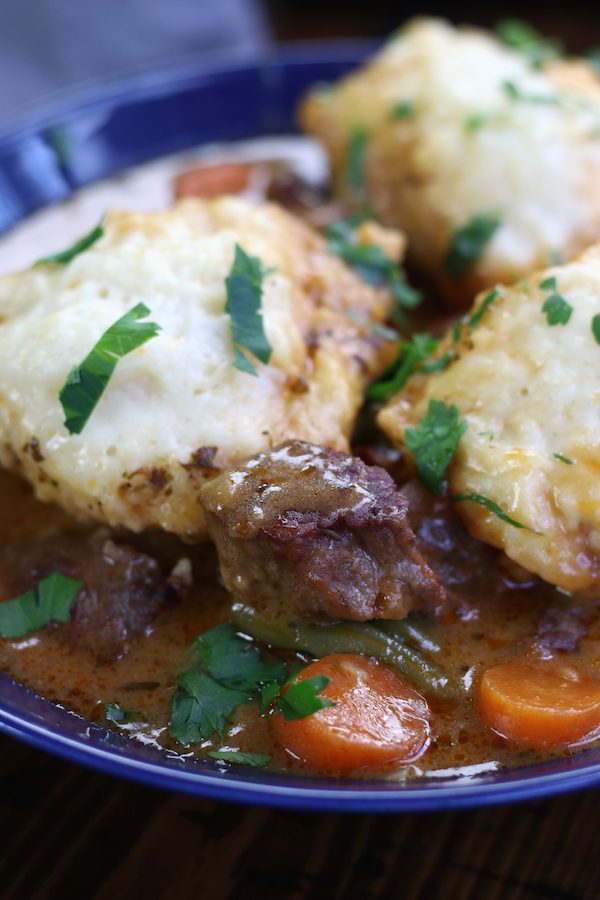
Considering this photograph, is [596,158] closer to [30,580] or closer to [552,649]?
[552,649]

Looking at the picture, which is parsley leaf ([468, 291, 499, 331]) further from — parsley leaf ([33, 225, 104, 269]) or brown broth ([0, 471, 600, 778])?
parsley leaf ([33, 225, 104, 269])

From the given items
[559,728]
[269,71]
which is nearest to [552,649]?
[559,728]

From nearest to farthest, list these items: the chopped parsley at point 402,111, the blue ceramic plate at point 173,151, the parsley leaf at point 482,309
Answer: the blue ceramic plate at point 173,151 → the parsley leaf at point 482,309 → the chopped parsley at point 402,111

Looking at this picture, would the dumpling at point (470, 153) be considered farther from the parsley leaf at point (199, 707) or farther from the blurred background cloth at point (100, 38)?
the blurred background cloth at point (100, 38)

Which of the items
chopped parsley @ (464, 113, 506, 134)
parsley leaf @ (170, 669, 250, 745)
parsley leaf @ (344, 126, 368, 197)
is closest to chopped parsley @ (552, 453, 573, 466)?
parsley leaf @ (170, 669, 250, 745)

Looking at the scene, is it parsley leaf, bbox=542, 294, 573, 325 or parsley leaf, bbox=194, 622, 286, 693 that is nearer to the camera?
parsley leaf, bbox=194, 622, 286, 693

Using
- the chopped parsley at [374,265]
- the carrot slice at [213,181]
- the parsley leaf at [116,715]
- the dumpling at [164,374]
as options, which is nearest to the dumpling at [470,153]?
the chopped parsley at [374,265]
